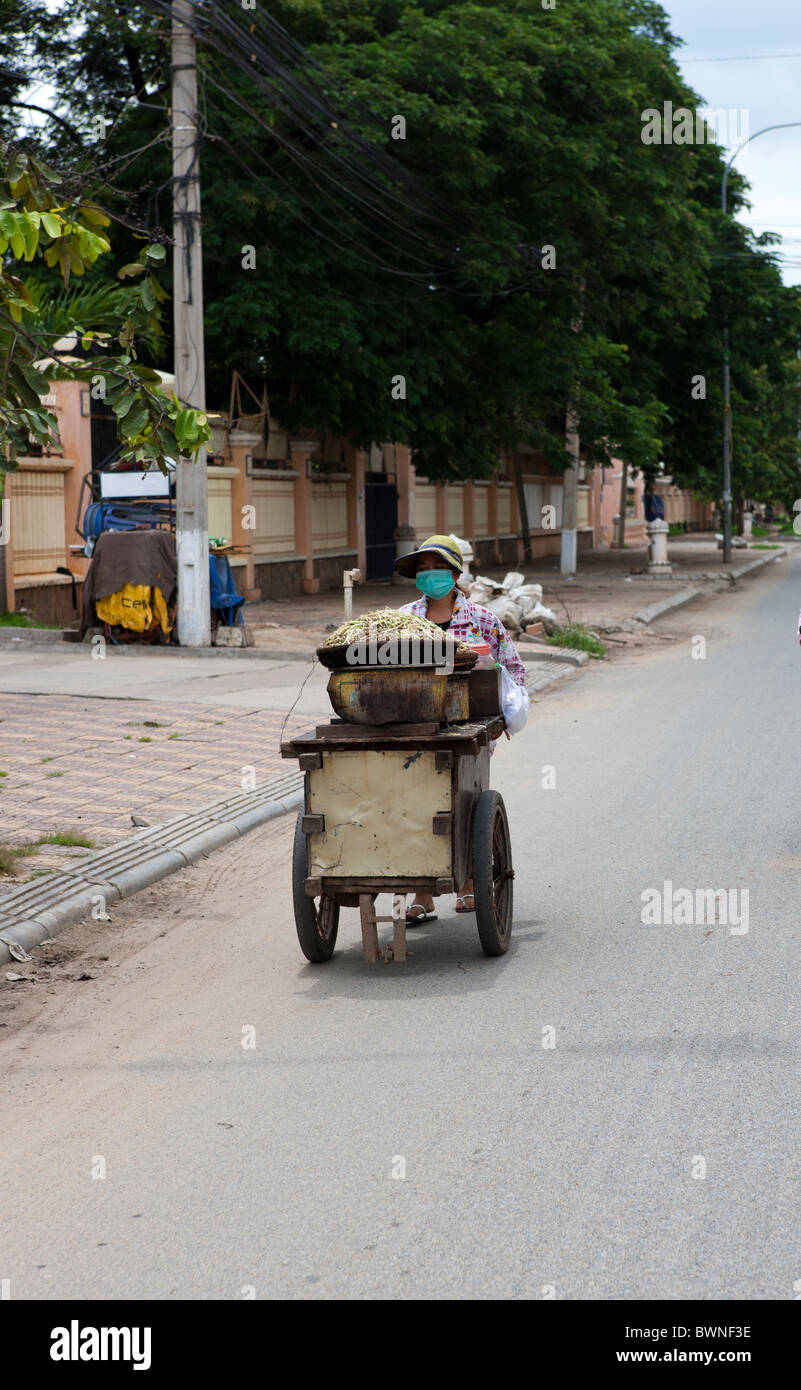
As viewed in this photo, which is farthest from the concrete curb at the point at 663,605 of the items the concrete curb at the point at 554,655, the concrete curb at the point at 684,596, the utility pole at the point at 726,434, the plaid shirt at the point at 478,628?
the plaid shirt at the point at 478,628

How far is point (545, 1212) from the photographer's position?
3.82 metres

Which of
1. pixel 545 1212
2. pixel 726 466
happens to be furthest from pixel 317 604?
pixel 545 1212

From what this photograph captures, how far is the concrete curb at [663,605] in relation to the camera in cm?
2288

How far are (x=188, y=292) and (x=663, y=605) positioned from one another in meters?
10.8

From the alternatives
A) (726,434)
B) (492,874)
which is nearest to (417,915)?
(492,874)

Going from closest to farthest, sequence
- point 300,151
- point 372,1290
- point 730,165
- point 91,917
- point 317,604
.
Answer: point 372,1290 → point 91,917 → point 300,151 → point 317,604 → point 730,165

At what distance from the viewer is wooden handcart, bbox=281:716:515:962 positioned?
599 cm

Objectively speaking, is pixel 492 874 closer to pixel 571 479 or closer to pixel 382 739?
pixel 382 739

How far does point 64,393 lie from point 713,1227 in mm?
17442

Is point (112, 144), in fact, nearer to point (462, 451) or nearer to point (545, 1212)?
point (462, 451)

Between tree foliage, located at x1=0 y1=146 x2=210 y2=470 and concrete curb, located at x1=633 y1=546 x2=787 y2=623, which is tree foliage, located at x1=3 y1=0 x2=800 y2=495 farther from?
tree foliage, located at x1=0 y1=146 x2=210 y2=470

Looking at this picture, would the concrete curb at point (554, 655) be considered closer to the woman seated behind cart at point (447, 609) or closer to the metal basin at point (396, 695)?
the woman seated behind cart at point (447, 609)

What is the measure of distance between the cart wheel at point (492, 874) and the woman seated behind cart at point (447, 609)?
18cm

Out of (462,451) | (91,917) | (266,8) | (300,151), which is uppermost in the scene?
(266,8)
